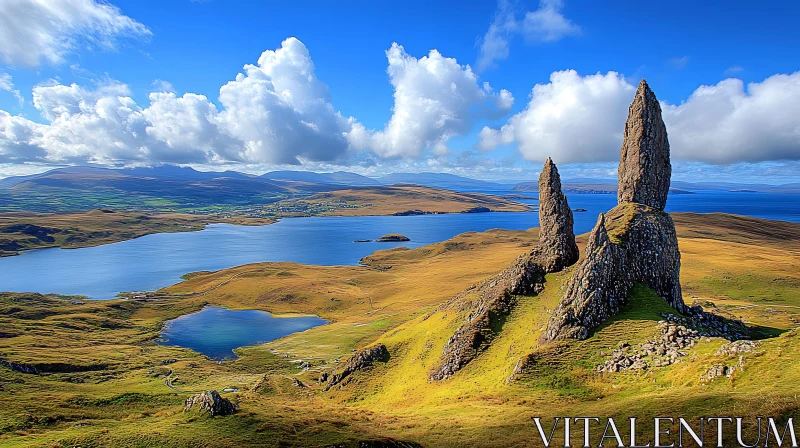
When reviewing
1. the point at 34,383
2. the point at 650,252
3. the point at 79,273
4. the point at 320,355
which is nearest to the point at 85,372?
the point at 34,383

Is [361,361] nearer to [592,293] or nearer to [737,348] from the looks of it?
[592,293]

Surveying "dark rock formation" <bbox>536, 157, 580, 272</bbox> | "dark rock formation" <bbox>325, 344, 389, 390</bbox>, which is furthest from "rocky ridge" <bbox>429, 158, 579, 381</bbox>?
"dark rock formation" <bbox>325, 344, 389, 390</bbox>

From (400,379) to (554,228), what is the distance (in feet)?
78.2

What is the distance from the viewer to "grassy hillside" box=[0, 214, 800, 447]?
25967 mm

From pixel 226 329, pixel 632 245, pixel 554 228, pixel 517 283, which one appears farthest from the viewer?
pixel 226 329

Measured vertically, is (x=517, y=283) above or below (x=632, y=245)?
below

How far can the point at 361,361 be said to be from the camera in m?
50.9

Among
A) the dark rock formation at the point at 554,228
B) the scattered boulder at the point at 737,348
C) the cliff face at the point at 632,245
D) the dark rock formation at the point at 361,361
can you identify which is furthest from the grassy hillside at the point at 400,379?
the dark rock formation at the point at 554,228

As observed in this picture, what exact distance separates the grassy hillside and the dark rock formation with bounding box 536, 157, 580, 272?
2.40 metres

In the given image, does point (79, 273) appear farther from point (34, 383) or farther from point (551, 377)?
point (551, 377)

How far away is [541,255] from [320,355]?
45587 mm

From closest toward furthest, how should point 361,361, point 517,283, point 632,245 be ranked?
point 632,245
point 517,283
point 361,361

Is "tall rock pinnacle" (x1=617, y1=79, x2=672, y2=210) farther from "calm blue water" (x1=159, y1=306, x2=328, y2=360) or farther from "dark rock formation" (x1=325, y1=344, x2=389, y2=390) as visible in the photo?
"calm blue water" (x1=159, y1=306, x2=328, y2=360)

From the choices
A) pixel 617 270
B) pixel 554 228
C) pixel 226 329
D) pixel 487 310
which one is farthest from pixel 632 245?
pixel 226 329
